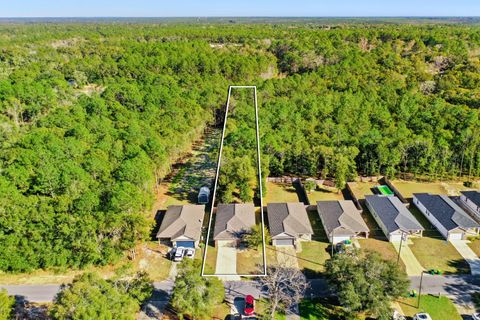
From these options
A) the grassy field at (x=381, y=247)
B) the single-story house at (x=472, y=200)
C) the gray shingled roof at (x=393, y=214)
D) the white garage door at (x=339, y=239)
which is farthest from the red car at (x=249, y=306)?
the single-story house at (x=472, y=200)

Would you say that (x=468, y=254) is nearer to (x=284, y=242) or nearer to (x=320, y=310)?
(x=320, y=310)

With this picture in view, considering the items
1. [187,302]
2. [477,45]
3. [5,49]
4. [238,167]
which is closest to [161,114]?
[238,167]

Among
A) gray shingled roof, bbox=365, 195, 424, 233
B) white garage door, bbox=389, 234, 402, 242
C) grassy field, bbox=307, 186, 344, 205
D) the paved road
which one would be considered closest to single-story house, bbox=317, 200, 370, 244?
gray shingled roof, bbox=365, 195, 424, 233

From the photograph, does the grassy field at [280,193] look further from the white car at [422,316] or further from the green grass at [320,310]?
the white car at [422,316]

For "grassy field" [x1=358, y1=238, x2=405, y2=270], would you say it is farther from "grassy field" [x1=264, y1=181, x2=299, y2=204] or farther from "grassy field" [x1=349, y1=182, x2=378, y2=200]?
"grassy field" [x1=264, y1=181, x2=299, y2=204]

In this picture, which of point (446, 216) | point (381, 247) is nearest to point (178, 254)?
point (381, 247)

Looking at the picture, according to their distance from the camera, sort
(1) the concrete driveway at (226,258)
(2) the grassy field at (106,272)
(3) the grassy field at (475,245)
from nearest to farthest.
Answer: (2) the grassy field at (106,272) → (1) the concrete driveway at (226,258) → (3) the grassy field at (475,245)
